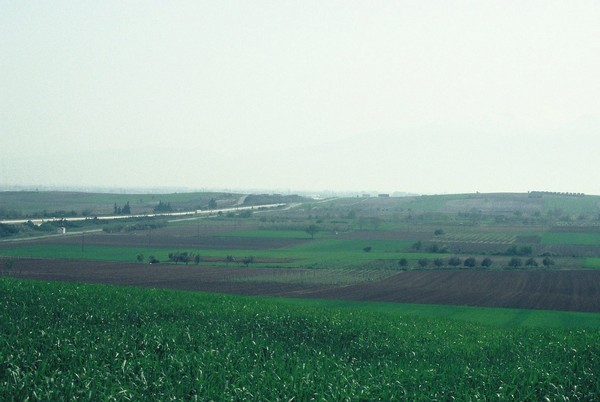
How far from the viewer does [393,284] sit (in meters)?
71.4

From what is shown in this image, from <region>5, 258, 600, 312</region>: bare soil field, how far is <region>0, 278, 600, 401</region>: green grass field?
21.7 meters

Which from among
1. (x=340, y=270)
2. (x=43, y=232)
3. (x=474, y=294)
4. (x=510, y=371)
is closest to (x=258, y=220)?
(x=43, y=232)

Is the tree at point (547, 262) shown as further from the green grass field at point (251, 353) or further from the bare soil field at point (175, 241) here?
the green grass field at point (251, 353)

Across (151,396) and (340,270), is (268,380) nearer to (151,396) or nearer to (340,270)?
(151,396)

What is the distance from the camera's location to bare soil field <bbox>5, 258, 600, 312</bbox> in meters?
61.3

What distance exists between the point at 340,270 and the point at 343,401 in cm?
6516

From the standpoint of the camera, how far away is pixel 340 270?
83.4 m

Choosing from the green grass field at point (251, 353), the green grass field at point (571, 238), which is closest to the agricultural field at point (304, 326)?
the green grass field at point (251, 353)

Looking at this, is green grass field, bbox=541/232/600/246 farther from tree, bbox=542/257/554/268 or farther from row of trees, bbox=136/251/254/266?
row of trees, bbox=136/251/254/266

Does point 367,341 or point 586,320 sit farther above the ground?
point 367,341

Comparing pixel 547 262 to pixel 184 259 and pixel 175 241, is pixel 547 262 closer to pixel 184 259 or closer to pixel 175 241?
pixel 184 259

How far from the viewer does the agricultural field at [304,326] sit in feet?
65.1

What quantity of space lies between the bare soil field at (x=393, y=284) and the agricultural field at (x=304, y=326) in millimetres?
235

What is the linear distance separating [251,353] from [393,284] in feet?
157
